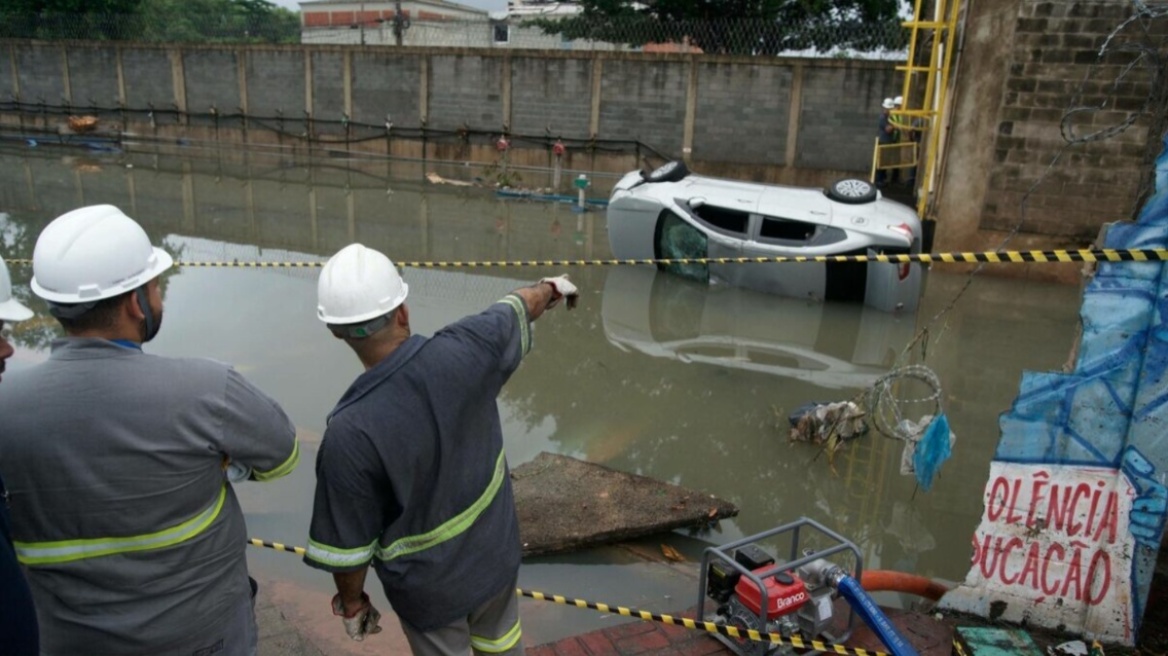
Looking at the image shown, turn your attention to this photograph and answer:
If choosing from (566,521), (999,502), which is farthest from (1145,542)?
(566,521)

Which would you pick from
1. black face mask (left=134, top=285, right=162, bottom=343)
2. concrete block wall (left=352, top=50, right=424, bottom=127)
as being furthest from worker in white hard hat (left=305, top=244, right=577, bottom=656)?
concrete block wall (left=352, top=50, right=424, bottom=127)

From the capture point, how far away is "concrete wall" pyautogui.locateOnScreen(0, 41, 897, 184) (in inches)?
756

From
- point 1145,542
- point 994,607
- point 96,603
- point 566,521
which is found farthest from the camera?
point 566,521

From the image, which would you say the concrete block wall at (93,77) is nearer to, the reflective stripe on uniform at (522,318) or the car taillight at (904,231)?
the car taillight at (904,231)

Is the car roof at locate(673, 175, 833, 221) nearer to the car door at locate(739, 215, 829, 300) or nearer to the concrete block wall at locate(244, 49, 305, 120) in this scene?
the car door at locate(739, 215, 829, 300)

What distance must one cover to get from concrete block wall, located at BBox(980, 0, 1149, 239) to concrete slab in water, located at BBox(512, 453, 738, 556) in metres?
8.25

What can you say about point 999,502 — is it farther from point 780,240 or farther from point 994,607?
point 780,240

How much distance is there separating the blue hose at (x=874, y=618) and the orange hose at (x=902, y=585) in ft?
2.26

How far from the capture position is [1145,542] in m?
3.27

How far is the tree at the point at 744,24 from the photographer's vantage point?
20.3 meters

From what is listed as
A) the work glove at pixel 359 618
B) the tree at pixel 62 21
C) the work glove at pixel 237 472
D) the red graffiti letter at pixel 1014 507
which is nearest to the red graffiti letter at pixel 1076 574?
the red graffiti letter at pixel 1014 507

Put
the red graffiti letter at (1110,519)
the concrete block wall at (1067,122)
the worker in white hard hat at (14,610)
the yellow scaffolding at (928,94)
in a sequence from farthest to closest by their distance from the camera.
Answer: the yellow scaffolding at (928,94) < the concrete block wall at (1067,122) < the red graffiti letter at (1110,519) < the worker in white hard hat at (14,610)

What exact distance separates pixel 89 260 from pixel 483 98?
21409 millimetres

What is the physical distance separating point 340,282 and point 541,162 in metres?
19.9
